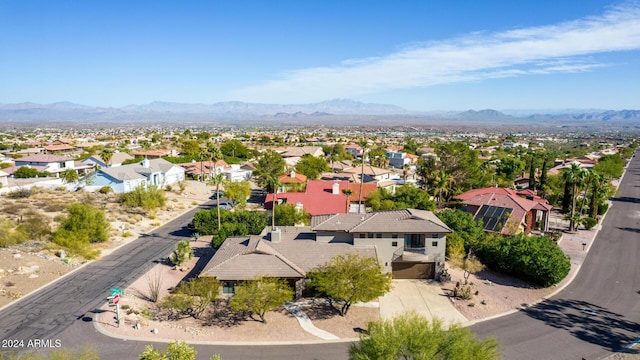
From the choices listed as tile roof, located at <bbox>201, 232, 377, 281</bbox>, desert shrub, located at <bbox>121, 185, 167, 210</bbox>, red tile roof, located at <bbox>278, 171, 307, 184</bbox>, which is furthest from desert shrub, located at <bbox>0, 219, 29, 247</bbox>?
red tile roof, located at <bbox>278, 171, 307, 184</bbox>

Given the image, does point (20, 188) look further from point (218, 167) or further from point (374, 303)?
point (374, 303)

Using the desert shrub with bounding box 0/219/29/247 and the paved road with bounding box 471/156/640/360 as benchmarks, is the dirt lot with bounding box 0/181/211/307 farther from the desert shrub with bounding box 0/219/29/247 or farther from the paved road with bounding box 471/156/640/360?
the paved road with bounding box 471/156/640/360

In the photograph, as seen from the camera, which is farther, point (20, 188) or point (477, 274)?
point (20, 188)

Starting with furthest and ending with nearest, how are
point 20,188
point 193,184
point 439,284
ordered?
point 193,184 < point 20,188 < point 439,284

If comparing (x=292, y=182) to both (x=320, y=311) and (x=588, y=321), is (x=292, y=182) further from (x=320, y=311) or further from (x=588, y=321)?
(x=588, y=321)

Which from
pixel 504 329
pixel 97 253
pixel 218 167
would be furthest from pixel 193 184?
pixel 504 329

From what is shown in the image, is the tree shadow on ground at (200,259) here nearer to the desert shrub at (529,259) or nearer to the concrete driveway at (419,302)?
the concrete driveway at (419,302)
